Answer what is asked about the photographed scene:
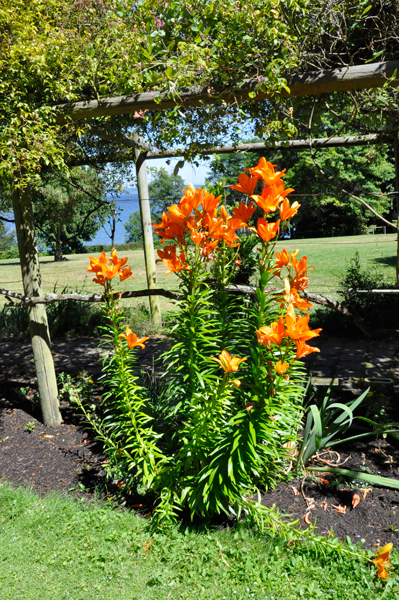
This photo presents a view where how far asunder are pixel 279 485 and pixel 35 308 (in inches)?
84.3

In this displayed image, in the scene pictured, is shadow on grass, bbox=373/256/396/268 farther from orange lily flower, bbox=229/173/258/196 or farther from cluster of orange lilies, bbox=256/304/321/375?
cluster of orange lilies, bbox=256/304/321/375

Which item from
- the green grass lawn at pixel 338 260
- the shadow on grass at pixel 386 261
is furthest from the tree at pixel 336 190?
the shadow on grass at pixel 386 261

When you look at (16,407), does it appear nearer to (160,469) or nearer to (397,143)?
(160,469)

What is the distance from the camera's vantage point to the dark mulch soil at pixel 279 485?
2297mm

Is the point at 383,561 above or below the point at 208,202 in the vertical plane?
below

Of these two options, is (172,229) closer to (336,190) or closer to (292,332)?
(292,332)

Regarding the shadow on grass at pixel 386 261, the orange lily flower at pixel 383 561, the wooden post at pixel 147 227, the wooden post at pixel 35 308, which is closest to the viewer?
the orange lily flower at pixel 383 561

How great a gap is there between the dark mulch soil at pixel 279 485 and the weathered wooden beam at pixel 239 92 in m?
2.23

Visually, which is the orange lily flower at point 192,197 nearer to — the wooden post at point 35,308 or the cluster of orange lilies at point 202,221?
the cluster of orange lilies at point 202,221

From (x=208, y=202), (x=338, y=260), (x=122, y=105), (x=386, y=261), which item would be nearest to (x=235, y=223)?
(x=208, y=202)

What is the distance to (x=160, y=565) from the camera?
2080 mm

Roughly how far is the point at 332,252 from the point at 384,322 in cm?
1099

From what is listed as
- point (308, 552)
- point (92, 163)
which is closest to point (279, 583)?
point (308, 552)

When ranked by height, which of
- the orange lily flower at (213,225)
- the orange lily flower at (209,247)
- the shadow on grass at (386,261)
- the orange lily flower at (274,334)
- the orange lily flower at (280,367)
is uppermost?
the orange lily flower at (213,225)
